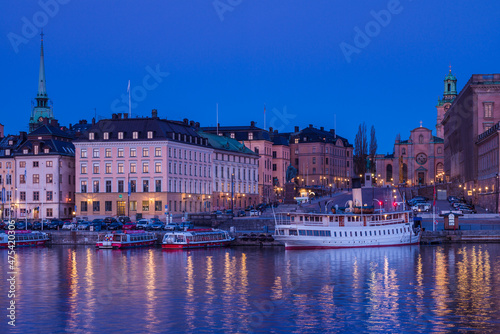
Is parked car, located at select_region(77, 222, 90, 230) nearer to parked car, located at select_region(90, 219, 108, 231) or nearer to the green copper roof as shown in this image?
parked car, located at select_region(90, 219, 108, 231)

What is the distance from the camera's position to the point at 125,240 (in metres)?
93.2

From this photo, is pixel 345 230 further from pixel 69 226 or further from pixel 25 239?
pixel 69 226

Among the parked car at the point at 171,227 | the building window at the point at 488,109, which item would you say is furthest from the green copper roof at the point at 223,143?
the building window at the point at 488,109

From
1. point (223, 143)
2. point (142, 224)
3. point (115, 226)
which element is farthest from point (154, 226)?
point (223, 143)

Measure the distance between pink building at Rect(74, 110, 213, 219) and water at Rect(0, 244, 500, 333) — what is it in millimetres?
42892

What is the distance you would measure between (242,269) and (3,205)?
74.7m

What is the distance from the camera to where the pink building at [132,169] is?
125m

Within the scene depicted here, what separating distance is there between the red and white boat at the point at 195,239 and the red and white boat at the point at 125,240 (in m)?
2.42

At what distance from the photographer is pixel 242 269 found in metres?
67.0

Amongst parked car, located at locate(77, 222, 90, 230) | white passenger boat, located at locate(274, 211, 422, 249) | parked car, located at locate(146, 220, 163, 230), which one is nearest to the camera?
white passenger boat, located at locate(274, 211, 422, 249)

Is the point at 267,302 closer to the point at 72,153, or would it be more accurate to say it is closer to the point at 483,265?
the point at 483,265

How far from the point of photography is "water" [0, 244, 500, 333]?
41469 millimetres

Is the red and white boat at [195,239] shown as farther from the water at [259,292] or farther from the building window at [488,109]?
the building window at [488,109]

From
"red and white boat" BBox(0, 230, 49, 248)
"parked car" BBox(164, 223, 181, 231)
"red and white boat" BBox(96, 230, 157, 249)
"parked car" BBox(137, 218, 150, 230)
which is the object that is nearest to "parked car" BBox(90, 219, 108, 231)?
"parked car" BBox(137, 218, 150, 230)
